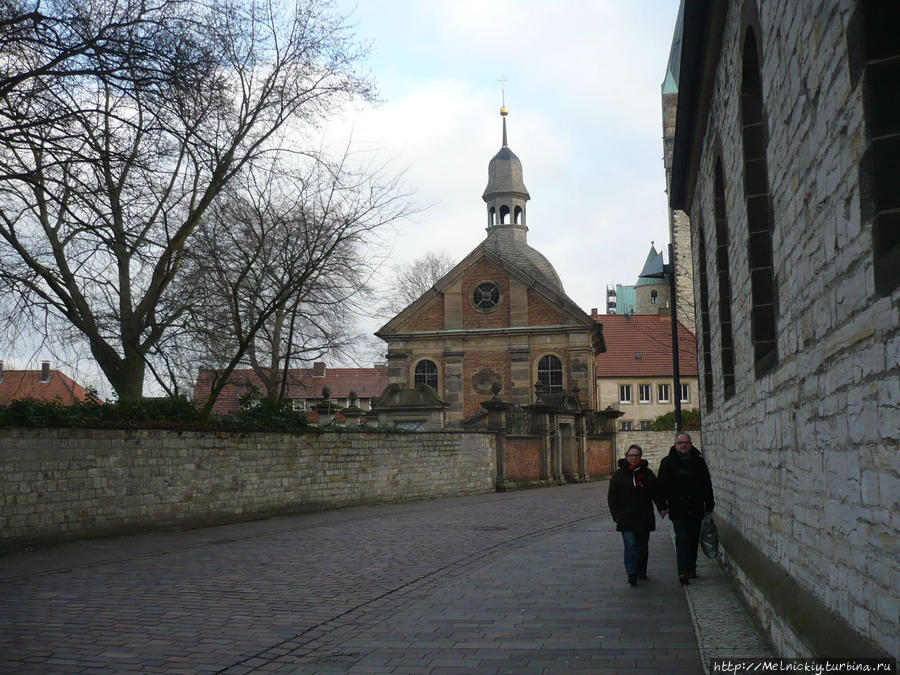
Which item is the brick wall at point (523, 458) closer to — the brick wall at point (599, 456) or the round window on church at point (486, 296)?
the brick wall at point (599, 456)

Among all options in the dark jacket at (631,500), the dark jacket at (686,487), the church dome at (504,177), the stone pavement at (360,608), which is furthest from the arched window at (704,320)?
the church dome at (504,177)

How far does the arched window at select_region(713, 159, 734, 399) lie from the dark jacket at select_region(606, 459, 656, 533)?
1.40 meters

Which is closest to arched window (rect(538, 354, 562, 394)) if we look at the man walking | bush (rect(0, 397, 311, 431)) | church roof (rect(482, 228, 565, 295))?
church roof (rect(482, 228, 565, 295))

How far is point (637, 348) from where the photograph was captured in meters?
64.6

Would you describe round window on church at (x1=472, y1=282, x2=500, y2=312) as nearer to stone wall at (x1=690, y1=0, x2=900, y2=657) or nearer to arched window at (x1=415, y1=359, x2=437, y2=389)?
arched window at (x1=415, y1=359, x2=437, y2=389)

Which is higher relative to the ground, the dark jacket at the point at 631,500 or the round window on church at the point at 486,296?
the round window on church at the point at 486,296

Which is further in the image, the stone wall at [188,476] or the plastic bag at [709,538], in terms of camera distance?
the stone wall at [188,476]

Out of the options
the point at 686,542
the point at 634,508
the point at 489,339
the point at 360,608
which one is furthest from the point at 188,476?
the point at 489,339

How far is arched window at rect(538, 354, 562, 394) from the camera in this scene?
46103 mm

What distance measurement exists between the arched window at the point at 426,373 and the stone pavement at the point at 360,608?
3236 cm

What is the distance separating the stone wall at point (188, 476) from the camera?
14.2m

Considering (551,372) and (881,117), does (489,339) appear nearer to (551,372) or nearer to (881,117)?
(551,372)

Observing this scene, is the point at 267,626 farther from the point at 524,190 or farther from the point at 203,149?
the point at 524,190

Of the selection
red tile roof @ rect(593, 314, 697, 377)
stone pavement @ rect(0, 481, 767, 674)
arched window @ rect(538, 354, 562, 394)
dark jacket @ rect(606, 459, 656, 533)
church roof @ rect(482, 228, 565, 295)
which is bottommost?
stone pavement @ rect(0, 481, 767, 674)
